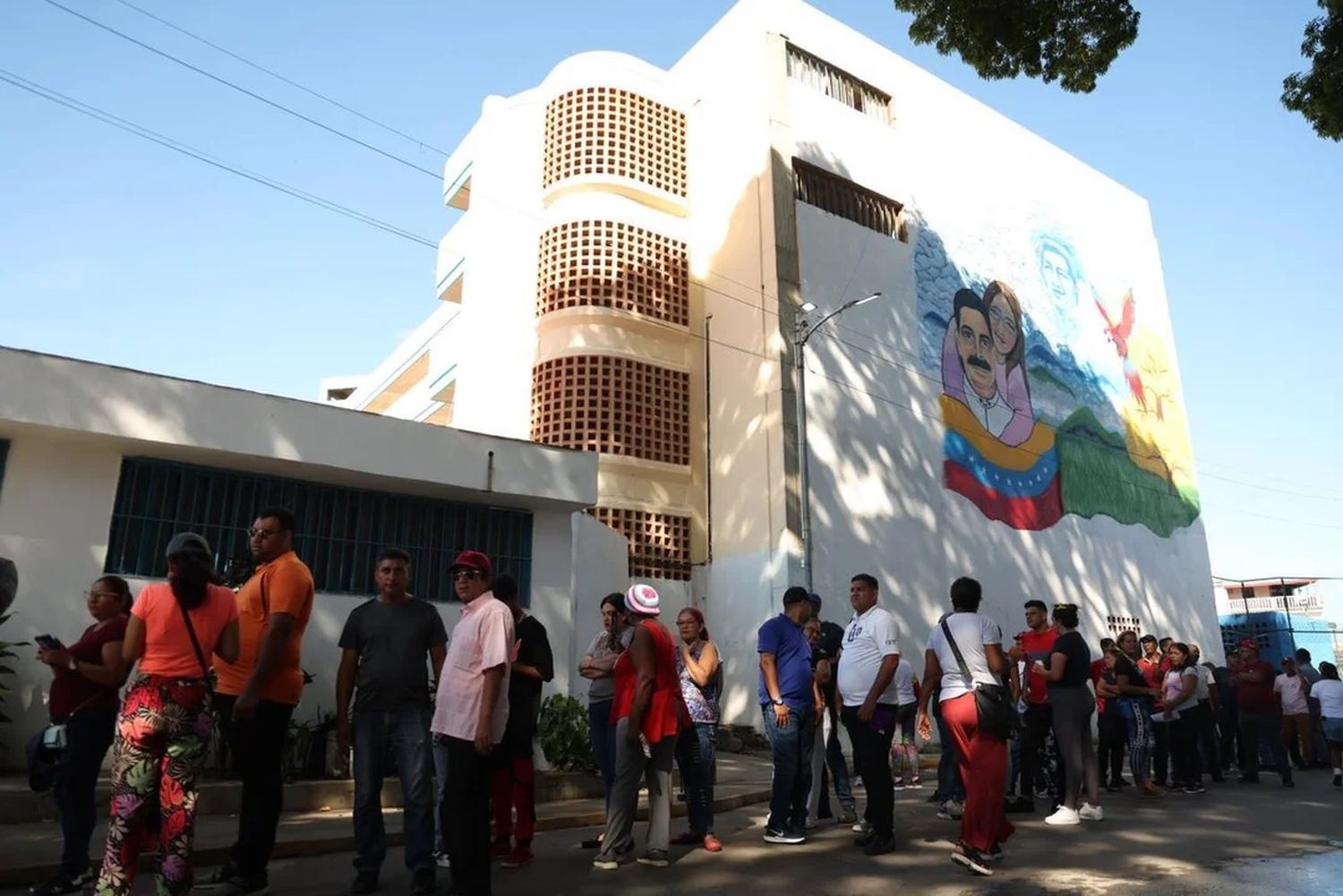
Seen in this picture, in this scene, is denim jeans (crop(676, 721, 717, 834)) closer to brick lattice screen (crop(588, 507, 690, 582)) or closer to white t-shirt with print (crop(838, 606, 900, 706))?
white t-shirt with print (crop(838, 606, 900, 706))

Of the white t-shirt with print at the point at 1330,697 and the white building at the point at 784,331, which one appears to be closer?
the white t-shirt with print at the point at 1330,697

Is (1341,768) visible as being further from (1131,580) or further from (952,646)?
(1131,580)

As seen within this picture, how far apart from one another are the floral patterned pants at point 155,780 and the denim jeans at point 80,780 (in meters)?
0.90

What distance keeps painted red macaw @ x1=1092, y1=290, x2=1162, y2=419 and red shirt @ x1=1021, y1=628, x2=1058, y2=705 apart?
70.7ft

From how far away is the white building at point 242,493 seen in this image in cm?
830

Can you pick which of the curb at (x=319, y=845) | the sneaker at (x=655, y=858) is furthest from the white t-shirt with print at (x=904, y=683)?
the sneaker at (x=655, y=858)

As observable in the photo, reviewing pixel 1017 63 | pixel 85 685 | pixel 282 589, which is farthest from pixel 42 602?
pixel 1017 63

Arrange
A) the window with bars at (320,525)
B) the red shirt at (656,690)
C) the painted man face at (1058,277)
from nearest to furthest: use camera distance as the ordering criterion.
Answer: the red shirt at (656,690)
the window with bars at (320,525)
the painted man face at (1058,277)

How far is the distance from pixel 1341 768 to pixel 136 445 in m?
12.9

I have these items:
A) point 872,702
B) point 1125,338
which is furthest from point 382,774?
point 1125,338

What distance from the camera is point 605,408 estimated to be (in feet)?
59.5

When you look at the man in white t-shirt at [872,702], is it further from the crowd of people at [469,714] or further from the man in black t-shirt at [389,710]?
the man in black t-shirt at [389,710]

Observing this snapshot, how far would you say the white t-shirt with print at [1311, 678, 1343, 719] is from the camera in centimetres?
1066

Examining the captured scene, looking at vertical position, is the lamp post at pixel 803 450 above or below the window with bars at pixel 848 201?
below
